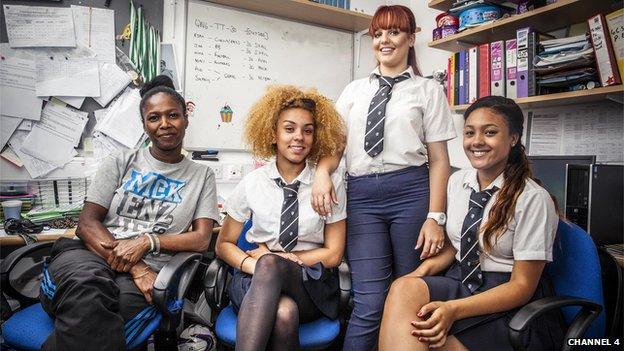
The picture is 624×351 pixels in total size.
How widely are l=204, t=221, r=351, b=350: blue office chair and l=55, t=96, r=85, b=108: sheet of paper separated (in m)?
1.41

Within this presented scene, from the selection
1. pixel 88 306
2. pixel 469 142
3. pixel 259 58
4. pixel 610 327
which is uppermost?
pixel 259 58

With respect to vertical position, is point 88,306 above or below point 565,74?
below

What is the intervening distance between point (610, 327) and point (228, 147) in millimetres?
2186

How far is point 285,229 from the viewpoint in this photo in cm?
149

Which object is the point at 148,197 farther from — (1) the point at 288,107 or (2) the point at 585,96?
(2) the point at 585,96

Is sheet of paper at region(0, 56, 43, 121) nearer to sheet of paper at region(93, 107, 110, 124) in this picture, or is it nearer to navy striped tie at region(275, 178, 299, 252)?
sheet of paper at region(93, 107, 110, 124)

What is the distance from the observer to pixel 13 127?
2.10m

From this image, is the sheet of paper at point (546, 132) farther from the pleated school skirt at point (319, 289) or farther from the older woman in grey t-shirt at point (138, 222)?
the older woman in grey t-shirt at point (138, 222)

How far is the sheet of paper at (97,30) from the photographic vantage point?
217 cm

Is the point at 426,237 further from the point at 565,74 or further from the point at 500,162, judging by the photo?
the point at 565,74

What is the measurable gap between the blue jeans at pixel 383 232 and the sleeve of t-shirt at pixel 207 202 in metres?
0.61

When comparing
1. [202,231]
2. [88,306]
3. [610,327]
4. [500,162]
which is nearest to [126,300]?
[88,306]

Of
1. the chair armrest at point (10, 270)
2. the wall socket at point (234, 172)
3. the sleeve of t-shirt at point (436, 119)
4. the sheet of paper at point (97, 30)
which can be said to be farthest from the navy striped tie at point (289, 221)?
the sheet of paper at point (97, 30)

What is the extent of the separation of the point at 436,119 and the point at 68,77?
6.58 feet
